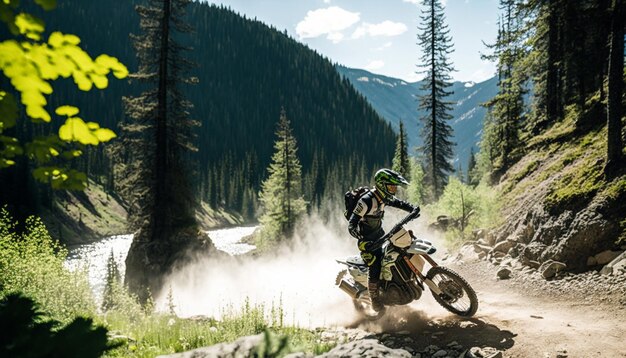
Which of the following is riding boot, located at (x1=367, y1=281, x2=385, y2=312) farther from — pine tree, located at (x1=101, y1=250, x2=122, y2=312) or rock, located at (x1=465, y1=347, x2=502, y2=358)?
pine tree, located at (x1=101, y1=250, x2=122, y2=312)

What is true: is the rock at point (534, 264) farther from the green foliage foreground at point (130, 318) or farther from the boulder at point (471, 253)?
the green foliage foreground at point (130, 318)

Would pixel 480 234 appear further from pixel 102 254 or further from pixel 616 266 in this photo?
pixel 102 254

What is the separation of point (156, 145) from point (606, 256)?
21.6 meters

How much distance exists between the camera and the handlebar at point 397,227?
23.0 feet

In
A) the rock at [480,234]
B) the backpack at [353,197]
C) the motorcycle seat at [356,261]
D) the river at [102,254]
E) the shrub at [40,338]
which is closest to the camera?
the shrub at [40,338]

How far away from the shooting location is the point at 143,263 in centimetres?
2236

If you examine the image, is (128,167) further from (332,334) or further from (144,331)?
(332,334)

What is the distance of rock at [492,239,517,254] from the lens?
11391 mm

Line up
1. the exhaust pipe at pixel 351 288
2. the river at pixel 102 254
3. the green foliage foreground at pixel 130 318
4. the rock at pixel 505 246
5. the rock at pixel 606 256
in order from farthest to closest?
the river at pixel 102 254 → the rock at pixel 505 246 → the exhaust pipe at pixel 351 288 → the rock at pixel 606 256 → the green foliage foreground at pixel 130 318

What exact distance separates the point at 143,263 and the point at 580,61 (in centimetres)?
2576

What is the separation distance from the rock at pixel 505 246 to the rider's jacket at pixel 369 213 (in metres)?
5.54

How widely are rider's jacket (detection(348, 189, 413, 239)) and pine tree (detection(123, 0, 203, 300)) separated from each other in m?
17.5

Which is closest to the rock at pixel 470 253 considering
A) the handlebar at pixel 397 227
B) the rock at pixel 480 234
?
the rock at pixel 480 234

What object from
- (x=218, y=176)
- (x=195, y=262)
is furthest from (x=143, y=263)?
(x=218, y=176)
